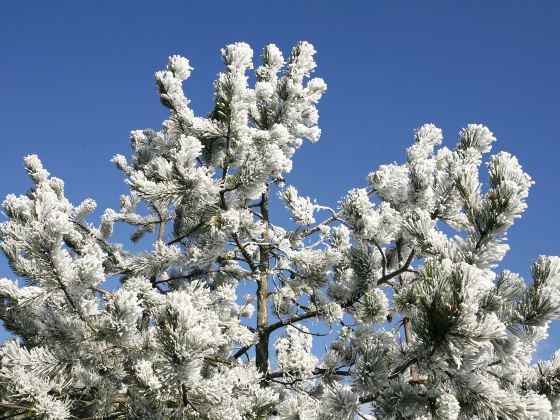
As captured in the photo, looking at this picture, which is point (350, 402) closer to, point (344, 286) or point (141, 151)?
point (344, 286)

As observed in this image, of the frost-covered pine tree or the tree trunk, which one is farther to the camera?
the tree trunk

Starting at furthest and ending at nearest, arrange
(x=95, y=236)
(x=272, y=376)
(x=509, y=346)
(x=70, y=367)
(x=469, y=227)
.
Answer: (x=95, y=236), (x=272, y=376), (x=70, y=367), (x=469, y=227), (x=509, y=346)

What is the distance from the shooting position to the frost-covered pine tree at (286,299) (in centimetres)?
271

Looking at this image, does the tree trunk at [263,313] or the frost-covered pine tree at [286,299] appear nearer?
the frost-covered pine tree at [286,299]

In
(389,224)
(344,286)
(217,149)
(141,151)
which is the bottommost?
(344,286)

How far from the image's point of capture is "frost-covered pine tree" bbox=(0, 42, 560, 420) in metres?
2.71

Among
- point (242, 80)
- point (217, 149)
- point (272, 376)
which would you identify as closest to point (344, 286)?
point (272, 376)

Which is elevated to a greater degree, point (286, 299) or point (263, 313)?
point (286, 299)

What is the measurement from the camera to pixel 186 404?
327cm

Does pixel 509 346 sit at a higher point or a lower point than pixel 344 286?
lower

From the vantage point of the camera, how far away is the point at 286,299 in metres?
7.04

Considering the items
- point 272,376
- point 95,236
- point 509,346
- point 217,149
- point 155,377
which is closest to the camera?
point 509,346

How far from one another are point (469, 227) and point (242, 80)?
2.71 m

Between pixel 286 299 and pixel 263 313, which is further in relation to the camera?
pixel 286 299
